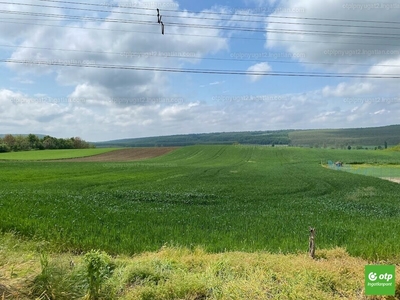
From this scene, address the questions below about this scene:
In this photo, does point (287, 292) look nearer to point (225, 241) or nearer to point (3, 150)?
point (225, 241)

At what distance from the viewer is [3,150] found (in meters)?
86.2

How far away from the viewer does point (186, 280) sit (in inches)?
197

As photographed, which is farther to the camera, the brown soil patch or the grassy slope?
the grassy slope

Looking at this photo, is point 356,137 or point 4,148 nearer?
point 4,148

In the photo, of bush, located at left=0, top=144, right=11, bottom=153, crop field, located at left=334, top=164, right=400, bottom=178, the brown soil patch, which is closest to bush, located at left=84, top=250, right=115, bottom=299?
crop field, located at left=334, top=164, right=400, bottom=178

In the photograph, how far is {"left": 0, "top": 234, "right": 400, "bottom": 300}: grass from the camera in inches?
178

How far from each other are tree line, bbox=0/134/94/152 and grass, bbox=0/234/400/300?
98584 mm

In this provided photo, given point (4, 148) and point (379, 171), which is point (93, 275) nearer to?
point (379, 171)

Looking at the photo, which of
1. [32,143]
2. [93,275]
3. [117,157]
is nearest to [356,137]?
[117,157]

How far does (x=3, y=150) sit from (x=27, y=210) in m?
90.0

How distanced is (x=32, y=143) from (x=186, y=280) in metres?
108

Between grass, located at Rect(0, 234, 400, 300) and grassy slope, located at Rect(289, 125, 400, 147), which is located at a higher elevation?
grass, located at Rect(0, 234, 400, 300)

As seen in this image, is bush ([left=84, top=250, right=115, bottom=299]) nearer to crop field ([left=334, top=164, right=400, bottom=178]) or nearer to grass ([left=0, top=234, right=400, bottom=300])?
grass ([left=0, top=234, right=400, bottom=300])

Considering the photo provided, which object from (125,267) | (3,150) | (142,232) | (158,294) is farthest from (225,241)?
(3,150)
